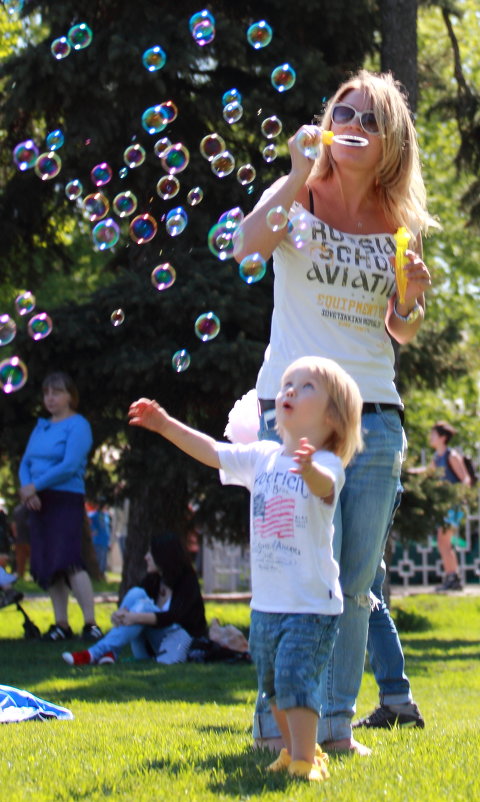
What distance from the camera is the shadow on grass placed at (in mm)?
6934

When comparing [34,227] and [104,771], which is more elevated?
[34,227]

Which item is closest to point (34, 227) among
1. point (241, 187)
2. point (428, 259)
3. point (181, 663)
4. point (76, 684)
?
point (241, 187)

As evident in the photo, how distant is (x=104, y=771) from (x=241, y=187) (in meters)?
6.62

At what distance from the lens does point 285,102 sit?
995 cm

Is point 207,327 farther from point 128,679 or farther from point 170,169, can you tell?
point 128,679

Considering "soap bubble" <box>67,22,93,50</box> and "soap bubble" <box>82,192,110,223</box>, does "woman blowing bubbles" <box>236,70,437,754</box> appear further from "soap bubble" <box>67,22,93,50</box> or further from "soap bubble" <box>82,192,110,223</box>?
"soap bubble" <box>67,22,93,50</box>

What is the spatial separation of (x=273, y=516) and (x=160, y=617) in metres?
4.77

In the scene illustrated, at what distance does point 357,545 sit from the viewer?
14.6 ft

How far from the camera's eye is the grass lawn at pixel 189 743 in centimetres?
367

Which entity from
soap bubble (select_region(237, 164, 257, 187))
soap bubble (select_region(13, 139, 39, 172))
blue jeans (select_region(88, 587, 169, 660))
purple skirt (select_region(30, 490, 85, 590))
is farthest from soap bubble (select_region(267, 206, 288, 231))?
purple skirt (select_region(30, 490, 85, 590))

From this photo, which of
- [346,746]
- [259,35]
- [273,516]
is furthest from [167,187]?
[346,746]

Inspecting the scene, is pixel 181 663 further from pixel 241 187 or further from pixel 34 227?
pixel 34 227

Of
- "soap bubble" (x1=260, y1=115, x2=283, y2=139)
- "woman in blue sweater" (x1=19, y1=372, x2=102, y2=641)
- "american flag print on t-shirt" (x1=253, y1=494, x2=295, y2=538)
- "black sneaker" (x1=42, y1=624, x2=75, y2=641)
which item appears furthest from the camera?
"black sneaker" (x1=42, y1=624, x2=75, y2=641)

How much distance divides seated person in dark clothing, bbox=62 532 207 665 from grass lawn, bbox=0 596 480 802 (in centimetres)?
19
